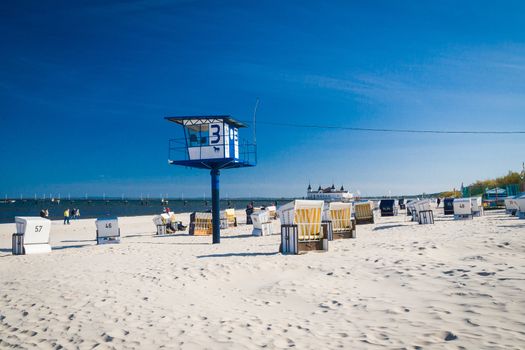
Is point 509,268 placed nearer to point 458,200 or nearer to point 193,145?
point 193,145

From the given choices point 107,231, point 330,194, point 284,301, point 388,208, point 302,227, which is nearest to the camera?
point 284,301

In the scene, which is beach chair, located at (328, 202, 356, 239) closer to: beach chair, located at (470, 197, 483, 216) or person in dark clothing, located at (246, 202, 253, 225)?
beach chair, located at (470, 197, 483, 216)

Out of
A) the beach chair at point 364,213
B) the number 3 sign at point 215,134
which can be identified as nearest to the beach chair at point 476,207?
the beach chair at point 364,213

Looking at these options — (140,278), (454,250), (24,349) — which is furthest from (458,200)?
(24,349)

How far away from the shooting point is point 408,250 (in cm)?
1034

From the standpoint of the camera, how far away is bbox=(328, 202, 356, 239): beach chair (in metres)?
15.6

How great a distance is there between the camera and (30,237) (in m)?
14.6

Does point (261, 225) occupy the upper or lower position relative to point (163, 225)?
upper

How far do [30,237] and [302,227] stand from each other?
11.1m

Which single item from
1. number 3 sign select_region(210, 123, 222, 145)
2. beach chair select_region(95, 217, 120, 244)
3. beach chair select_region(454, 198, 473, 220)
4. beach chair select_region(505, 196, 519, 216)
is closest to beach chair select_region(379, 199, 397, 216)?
beach chair select_region(505, 196, 519, 216)

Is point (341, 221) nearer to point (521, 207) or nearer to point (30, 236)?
point (521, 207)

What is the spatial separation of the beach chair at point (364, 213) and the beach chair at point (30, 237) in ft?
60.9

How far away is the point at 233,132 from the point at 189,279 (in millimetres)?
10336

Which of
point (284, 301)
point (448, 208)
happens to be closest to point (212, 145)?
point (284, 301)
